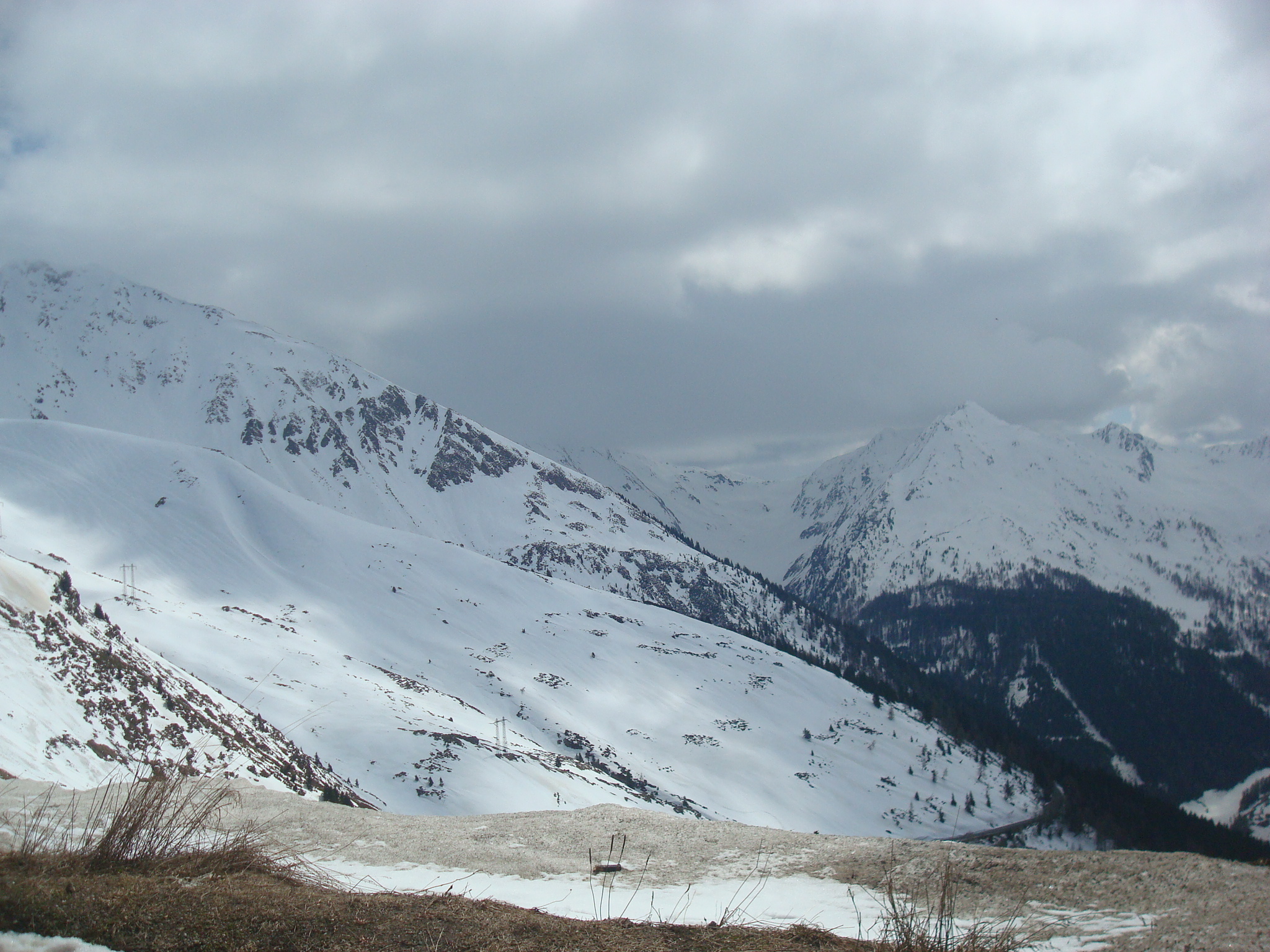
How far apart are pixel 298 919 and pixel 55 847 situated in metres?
3.58

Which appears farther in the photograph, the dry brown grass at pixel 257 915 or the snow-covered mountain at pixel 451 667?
the snow-covered mountain at pixel 451 667

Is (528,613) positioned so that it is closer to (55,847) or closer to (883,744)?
(883,744)

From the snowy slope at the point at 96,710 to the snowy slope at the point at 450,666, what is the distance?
12.5 metres

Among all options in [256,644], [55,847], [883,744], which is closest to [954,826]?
[883,744]

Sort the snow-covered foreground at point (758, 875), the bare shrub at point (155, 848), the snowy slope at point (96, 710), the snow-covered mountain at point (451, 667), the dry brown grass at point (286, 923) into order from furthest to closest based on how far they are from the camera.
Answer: the snow-covered mountain at point (451, 667) → the snowy slope at point (96, 710) → the snow-covered foreground at point (758, 875) → the bare shrub at point (155, 848) → the dry brown grass at point (286, 923)

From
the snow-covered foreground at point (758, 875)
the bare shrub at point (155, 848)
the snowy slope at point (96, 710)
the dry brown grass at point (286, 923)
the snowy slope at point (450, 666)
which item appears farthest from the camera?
the snowy slope at point (450, 666)

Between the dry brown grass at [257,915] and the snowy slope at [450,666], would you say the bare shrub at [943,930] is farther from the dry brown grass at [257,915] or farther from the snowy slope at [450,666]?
the snowy slope at [450,666]

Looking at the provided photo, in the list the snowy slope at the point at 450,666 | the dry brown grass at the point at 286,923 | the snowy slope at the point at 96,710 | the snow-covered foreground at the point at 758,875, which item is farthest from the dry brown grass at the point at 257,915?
the snowy slope at the point at 450,666

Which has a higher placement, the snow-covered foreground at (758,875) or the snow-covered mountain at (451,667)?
the snow-covered foreground at (758,875)

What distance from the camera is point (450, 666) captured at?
9962 centimetres

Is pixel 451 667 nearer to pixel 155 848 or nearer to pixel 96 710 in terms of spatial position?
pixel 96 710

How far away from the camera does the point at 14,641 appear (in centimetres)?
3172

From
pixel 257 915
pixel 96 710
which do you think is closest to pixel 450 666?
pixel 96 710

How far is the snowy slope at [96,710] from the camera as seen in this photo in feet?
85.3
